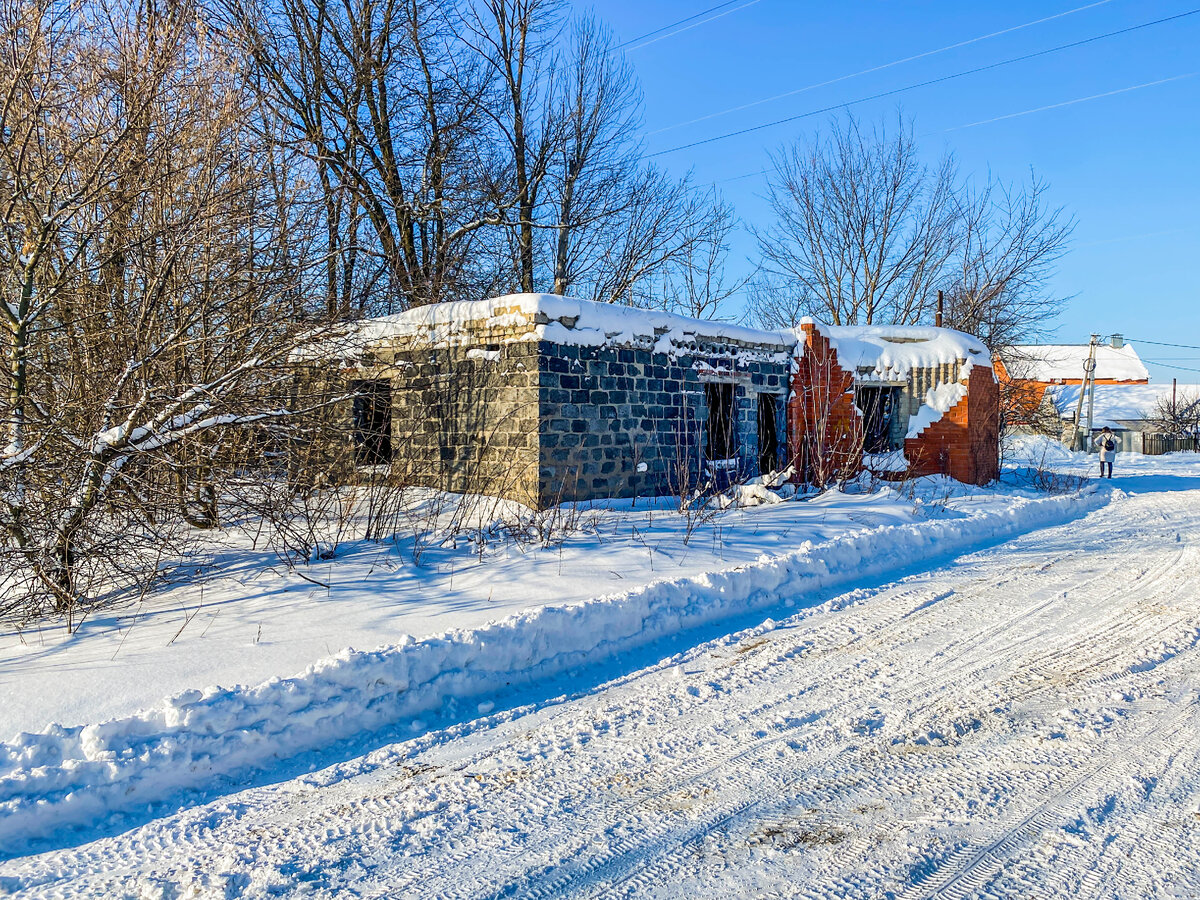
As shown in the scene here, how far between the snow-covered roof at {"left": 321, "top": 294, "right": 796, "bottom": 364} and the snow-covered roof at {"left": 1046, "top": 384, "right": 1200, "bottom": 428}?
4340 centimetres

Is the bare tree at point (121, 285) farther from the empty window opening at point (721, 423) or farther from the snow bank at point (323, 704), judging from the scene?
the empty window opening at point (721, 423)

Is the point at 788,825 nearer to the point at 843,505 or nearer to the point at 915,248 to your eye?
the point at 843,505

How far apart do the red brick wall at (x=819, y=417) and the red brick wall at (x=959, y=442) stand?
1653mm

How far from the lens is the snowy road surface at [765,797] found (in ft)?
9.19

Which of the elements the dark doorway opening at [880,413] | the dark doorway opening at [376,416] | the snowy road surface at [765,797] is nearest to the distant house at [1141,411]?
the dark doorway opening at [880,413]

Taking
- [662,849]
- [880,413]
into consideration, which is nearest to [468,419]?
[662,849]

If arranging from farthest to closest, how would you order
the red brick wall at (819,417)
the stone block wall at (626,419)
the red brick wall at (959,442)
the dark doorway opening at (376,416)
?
1. the red brick wall at (959,442)
2. the red brick wall at (819,417)
3. the dark doorway opening at (376,416)
4. the stone block wall at (626,419)

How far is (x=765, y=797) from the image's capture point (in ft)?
11.1

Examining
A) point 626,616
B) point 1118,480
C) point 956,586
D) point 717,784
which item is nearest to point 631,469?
point 956,586

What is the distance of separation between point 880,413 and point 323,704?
47.7 feet

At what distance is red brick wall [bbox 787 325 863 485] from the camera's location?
14.7 metres

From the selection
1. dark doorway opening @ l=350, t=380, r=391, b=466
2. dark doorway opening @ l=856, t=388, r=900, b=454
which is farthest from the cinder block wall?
dark doorway opening @ l=856, t=388, r=900, b=454

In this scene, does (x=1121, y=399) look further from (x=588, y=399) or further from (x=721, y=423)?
(x=588, y=399)

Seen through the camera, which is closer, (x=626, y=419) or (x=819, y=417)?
(x=626, y=419)
